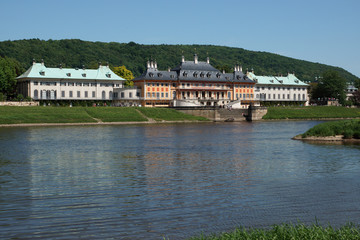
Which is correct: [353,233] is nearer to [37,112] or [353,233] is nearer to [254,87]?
[37,112]

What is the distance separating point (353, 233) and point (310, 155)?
81.3 ft

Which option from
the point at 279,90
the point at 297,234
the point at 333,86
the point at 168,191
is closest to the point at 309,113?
the point at 279,90

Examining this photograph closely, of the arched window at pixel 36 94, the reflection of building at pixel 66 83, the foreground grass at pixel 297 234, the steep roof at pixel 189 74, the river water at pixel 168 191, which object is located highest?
the steep roof at pixel 189 74

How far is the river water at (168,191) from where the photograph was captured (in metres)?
18.0

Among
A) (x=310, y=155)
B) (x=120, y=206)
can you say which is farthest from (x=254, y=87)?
(x=120, y=206)

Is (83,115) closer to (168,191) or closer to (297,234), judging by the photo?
(168,191)

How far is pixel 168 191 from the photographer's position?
24.0 metres

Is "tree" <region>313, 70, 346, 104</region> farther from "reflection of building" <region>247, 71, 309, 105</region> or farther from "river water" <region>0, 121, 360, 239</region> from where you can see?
"river water" <region>0, 121, 360, 239</region>

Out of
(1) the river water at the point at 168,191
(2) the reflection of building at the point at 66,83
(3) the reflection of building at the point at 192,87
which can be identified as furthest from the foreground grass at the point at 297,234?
(3) the reflection of building at the point at 192,87

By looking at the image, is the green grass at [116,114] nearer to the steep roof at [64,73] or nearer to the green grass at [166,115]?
the green grass at [166,115]

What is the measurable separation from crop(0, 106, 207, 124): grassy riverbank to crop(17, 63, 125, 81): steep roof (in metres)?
17.6

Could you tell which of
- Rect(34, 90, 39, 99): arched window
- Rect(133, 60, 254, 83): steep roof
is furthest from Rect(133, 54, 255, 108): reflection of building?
Rect(34, 90, 39, 99): arched window

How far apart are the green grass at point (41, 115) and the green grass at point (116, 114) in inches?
79.0

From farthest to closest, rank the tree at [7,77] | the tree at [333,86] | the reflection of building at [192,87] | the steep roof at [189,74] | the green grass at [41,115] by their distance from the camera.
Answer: the tree at [333,86]
the steep roof at [189,74]
the reflection of building at [192,87]
the tree at [7,77]
the green grass at [41,115]
